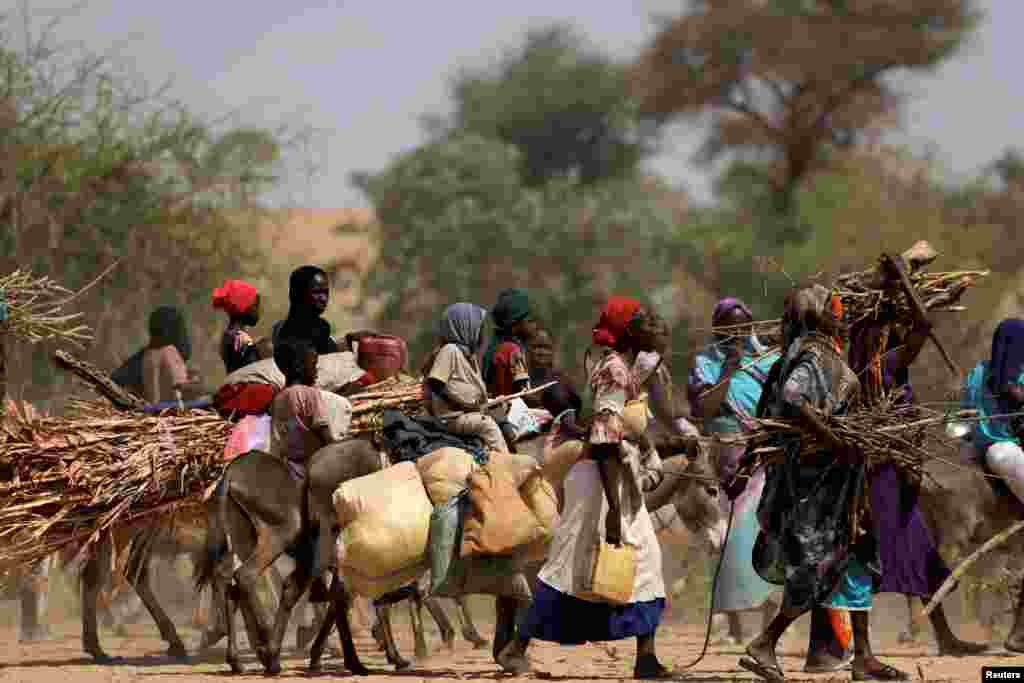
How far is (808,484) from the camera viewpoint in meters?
10.2

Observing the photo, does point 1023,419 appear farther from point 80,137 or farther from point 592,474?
point 80,137

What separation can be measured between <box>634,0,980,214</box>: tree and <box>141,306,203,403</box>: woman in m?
40.8

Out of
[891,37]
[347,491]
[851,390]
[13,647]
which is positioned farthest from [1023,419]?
[891,37]

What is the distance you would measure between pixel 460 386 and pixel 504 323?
1.09 meters

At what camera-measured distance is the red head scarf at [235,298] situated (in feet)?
42.7

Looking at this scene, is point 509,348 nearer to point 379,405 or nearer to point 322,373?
point 379,405

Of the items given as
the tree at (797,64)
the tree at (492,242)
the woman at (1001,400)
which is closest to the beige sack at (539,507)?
the woman at (1001,400)

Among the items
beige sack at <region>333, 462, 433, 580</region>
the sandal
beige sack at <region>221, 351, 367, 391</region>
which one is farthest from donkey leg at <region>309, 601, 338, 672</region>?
the sandal

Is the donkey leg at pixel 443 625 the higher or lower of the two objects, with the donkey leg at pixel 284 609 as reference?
lower

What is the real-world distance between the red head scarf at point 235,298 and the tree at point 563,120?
46271 millimetres

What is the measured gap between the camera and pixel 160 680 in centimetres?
1110

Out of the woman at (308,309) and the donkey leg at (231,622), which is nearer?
the donkey leg at (231,622)

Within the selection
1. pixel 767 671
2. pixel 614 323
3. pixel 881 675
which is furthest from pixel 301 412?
pixel 881 675

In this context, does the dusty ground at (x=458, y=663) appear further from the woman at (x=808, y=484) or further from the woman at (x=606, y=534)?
the woman at (x=808, y=484)
